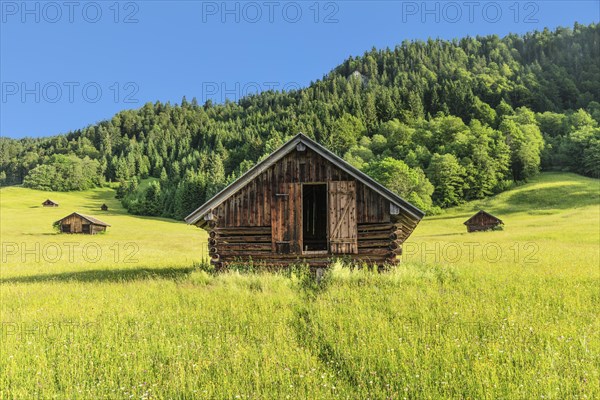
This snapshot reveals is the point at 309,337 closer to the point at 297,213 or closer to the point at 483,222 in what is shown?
the point at 297,213

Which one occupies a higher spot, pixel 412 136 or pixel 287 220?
pixel 412 136

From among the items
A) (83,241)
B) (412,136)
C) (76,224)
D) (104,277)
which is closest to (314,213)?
(104,277)

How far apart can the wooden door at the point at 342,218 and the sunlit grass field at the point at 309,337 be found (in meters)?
1.86

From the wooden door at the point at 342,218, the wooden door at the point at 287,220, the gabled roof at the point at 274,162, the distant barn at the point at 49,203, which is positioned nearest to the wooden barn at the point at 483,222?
the gabled roof at the point at 274,162

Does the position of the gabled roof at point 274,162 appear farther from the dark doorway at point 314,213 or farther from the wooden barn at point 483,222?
the wooden barn at point 483,222

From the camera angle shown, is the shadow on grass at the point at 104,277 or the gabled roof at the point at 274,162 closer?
the gabled roof at the point at 274,162

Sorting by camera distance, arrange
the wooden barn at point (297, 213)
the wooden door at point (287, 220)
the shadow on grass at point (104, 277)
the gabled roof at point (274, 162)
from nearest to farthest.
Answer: the gabled roof at point (274, 162)
the wooden barn at point (297, 213)
the wooden door at point (287, 220)
the shadow on grass at point (104, 277)

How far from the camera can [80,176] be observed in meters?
135

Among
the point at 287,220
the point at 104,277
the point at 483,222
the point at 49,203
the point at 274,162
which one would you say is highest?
the point at 274,162

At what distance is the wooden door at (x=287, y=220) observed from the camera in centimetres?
1517

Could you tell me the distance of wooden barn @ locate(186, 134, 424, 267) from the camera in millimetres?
15047

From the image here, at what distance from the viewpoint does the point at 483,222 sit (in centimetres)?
5472

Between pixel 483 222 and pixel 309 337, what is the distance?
54109 mm

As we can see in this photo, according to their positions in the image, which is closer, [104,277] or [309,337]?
[309,337]
